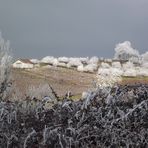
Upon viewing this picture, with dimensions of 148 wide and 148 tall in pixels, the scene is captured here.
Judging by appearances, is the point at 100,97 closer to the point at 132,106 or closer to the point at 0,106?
the point at 132,106

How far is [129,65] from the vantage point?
42.1 meters

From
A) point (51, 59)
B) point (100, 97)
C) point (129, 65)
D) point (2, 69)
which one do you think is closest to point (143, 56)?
point (129, 65)

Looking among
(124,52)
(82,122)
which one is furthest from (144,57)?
(82,122)

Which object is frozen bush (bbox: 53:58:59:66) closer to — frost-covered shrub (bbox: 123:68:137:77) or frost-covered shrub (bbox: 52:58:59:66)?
frost-covered shrub (bbox: 52:58:59:66)

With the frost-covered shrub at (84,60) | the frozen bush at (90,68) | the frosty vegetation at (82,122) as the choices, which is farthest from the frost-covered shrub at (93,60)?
the frosty vegetation at (82,122)

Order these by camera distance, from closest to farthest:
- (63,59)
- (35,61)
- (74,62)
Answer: (74,62) → (35,61) → (63,59)

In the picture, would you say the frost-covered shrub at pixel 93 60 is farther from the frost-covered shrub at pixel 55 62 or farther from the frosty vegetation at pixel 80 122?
the frosty vegetation at pixel 80 122

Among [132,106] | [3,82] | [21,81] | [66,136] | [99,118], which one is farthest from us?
[21,81]

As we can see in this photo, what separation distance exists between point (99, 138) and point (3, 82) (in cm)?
1544

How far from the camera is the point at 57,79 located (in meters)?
32.0

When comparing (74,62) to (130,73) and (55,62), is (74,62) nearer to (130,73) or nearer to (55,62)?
(55,62)

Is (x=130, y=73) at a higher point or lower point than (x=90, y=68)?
lower

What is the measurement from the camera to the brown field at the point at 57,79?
1156 inches

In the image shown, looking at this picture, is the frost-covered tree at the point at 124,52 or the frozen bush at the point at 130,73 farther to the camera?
the frost-covered tree at the point at 124,52
